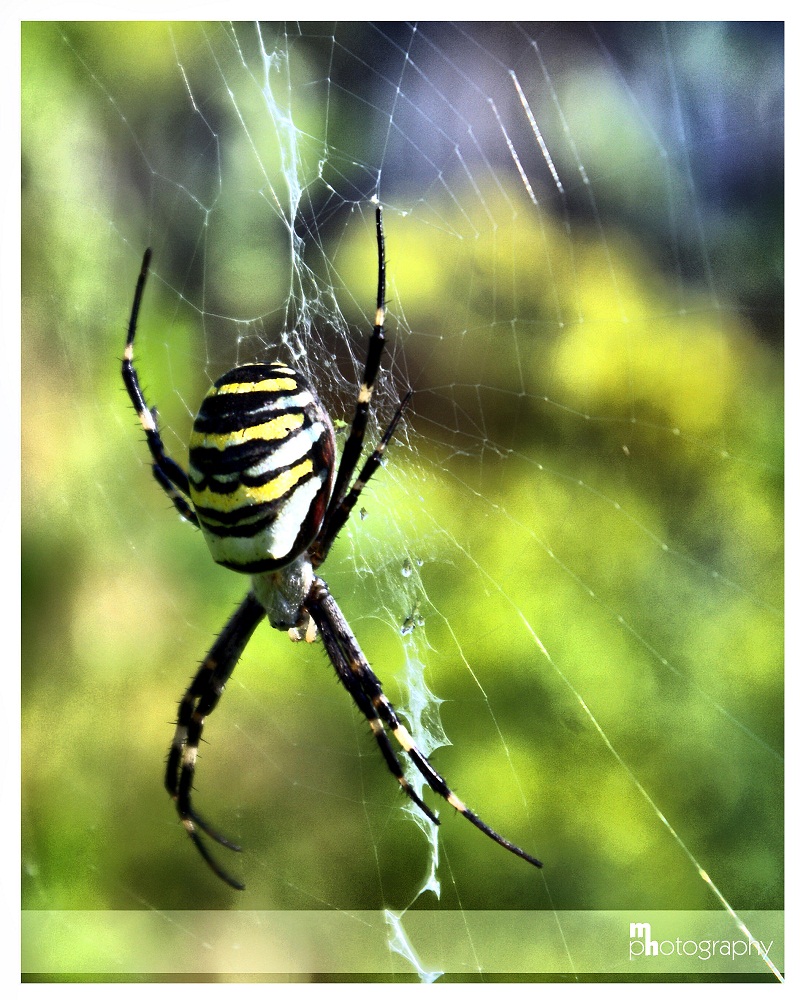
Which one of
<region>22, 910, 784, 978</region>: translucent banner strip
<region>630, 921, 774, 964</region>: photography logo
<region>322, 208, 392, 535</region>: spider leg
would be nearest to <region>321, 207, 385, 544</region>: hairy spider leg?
<region>322, 208, 392, 535</region>: spider leg

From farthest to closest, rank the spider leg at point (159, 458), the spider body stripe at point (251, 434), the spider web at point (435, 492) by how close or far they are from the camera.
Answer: the spider web at point (435, 492), the spider leg at point (159, 458), the spider body stripe at point (251, 434)

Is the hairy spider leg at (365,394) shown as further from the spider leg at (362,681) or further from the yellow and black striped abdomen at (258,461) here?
the spider leg at (362,681)

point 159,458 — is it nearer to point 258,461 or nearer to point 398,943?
point 258,461

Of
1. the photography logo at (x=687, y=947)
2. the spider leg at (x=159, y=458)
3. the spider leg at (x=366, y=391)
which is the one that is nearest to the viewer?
the spider leg at (x=366, y=391)

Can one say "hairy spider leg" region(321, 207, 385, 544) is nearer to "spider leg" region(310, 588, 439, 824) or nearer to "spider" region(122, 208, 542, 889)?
"spider" region(122, 208, 542, 889)

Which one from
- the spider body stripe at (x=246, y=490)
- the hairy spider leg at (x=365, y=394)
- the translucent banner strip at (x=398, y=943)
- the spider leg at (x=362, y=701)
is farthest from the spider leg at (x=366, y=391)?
the translucent banner strip at (x=398, y=943)
